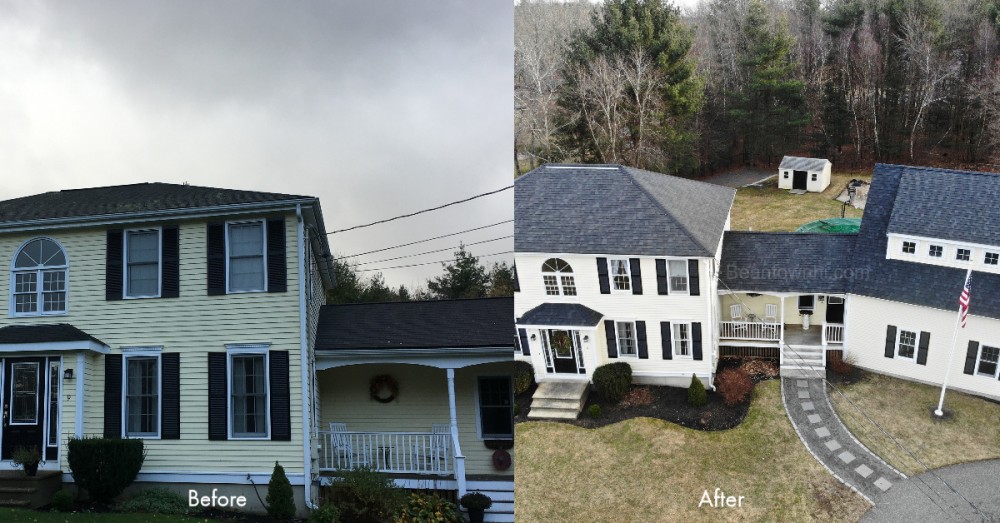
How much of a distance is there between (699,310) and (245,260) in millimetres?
3096

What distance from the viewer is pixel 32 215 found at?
5680mm

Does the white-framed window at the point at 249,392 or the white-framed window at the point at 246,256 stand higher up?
the white-framed window at the point at 246,256

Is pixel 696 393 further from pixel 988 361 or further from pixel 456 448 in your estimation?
pixel 988 361

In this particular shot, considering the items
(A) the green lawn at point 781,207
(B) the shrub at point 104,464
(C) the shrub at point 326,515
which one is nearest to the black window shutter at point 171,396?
(B) the shrub at point 104,464

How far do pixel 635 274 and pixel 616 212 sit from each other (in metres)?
0.44

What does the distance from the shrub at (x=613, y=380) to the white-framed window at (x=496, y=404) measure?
609mm

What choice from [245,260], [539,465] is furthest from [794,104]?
[245,260]

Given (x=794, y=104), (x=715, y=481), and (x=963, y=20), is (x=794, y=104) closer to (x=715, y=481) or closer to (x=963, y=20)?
(x=963, y=20)

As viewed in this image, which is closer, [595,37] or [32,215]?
[595,37]

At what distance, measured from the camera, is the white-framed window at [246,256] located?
18.3 feet

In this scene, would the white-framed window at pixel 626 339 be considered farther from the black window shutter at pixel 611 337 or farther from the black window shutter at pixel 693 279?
the black window shutter at pixel 693 279

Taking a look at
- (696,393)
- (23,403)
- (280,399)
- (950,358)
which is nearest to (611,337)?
(696,393)

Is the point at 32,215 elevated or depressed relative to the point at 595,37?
depressed

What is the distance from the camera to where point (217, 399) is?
5656 mm
